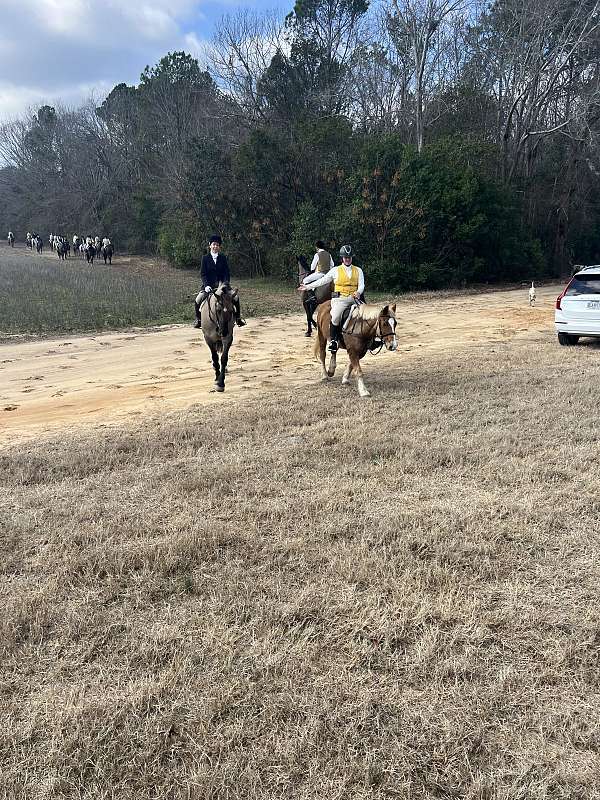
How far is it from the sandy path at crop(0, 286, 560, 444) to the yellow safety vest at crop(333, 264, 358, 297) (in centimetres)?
175

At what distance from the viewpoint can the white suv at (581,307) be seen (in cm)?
1136

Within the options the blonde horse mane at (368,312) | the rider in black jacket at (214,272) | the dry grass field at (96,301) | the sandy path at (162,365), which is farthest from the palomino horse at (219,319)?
the dry grass field at (96,301)

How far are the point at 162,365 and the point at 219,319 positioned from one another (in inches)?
109

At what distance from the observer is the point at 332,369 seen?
9500mm

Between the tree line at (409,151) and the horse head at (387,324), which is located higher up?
the tree line at (409,151)

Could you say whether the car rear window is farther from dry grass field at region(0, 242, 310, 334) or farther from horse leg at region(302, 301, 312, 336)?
dry grass field at region(0, 242, 310, 334)

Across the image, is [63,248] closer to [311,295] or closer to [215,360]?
[311,295]

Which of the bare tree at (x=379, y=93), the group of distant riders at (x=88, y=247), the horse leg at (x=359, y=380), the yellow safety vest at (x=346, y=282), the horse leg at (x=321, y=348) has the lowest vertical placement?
the horse leg at (x=359, y=380)

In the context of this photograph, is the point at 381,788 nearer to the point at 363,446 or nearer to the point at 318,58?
the point at 363,446

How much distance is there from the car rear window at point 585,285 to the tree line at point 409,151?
543 inches

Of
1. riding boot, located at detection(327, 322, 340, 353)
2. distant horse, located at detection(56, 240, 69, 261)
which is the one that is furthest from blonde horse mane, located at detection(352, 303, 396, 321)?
distant horse, located at detection(56, 240, 69, 261)

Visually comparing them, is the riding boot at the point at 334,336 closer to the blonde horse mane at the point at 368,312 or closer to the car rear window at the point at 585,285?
the blonde horse mane at the point at 368,312

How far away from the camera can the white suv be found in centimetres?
1136

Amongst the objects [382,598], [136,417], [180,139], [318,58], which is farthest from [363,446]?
[180,139]
